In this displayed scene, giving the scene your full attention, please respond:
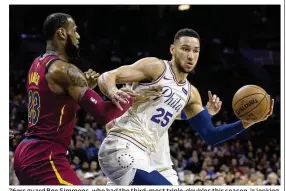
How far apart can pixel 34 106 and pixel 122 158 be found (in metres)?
0.89

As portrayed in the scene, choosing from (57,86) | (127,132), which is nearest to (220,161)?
(127,132)

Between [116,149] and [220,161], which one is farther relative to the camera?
[220,161]

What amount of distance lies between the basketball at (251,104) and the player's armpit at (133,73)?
103 centimetres

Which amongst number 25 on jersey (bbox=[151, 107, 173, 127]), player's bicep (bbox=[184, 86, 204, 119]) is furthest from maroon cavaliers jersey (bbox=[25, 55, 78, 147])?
player's bicep (bbox=[184, 86, 204, 119])

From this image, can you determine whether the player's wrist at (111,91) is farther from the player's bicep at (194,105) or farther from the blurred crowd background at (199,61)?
the blurred crowd background at (199,61)

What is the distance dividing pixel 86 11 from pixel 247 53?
5199mm

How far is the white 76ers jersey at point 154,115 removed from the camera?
4809mm

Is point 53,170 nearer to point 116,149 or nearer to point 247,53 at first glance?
point 116,149

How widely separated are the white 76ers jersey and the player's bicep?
0.29 meters

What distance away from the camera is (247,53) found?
1656cm

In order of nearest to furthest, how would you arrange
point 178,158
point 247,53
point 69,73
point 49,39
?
point 69,73, point 49,39, point 178,158, point 247,53

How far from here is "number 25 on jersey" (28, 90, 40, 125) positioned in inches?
171

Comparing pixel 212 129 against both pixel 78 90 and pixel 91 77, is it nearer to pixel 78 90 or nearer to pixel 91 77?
pixel 91 77

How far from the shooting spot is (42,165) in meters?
4.26
